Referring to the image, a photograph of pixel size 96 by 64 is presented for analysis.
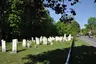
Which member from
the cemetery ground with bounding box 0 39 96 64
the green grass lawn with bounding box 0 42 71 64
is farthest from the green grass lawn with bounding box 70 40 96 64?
the green grass lawn with bounding box 0 42 71 64

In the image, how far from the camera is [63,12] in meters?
11.1

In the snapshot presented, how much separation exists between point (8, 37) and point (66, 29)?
48371mm

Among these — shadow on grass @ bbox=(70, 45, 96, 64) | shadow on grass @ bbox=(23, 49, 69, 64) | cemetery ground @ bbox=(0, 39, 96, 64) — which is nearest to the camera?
shadow on grass @ bbox=(23, 49, 69, 64)

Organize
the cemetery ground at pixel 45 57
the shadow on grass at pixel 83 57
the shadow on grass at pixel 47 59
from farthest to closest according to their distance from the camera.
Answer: the cemetery ground at pixel 45 57
the shadow on grass at pixel 83 57
the shadow on grass at pixel 47 59

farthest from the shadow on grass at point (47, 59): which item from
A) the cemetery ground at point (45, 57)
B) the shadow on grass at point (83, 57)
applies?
the shadow on grass at point (83, 57)

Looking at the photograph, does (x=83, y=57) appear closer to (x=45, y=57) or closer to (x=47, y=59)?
(x=45, y=57)

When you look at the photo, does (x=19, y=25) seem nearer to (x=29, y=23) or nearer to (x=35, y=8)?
(x=29, y=23)

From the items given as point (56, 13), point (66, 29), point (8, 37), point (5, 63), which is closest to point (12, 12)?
point (8, 37)

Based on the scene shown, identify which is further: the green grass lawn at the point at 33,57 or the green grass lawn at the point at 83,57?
the green grass lawn at the point at 33,57

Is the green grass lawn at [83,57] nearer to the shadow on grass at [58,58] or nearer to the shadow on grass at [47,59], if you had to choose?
the shadow on grass at [58,58]

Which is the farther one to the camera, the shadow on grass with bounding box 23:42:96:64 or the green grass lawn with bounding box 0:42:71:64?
the green grass lawn with bounding box 0:42:71:64

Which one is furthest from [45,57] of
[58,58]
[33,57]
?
[58,58]

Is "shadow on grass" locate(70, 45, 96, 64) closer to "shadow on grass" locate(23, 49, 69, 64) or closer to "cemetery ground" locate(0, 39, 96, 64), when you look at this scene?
"cemetery ground" locate(0, 39, 96, 64)

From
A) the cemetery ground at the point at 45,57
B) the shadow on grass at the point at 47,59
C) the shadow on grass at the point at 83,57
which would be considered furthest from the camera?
the cemetery ground at the point at 45,57
